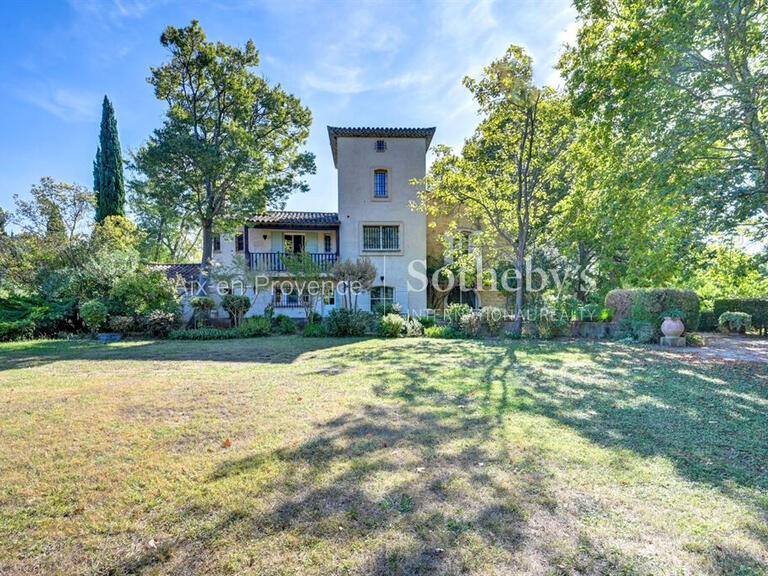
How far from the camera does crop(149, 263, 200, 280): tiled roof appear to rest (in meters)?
19.2

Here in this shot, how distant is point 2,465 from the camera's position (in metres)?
3.24

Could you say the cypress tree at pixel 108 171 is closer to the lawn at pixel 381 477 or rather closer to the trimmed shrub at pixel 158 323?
the trimmed shrub at pixel 158 323

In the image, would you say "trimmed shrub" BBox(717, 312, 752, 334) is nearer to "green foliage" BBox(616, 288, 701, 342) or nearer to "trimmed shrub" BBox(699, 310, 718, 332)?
"trimmed shrub" BBox(699, 310, 718, 332)

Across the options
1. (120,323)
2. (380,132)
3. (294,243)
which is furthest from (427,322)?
(120,323)

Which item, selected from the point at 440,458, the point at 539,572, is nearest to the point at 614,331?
the point at 440,458

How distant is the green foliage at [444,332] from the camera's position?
44.9 ft

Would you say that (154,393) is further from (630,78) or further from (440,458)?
(630,78)

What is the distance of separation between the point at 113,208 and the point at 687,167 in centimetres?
2735

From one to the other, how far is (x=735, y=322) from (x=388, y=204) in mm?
17175

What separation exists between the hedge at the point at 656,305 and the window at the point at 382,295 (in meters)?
10.4

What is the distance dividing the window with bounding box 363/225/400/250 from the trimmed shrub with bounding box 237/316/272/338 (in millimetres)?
6928

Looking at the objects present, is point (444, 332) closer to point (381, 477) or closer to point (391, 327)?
point (391, 327)

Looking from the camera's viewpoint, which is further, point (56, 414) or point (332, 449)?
point (56, 414)

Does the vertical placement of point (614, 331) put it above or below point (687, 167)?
below
